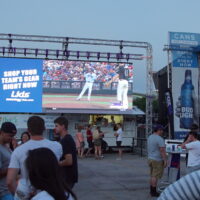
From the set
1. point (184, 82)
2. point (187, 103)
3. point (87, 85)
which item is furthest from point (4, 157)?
point (87, 85)

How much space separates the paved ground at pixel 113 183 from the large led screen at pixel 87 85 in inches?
352

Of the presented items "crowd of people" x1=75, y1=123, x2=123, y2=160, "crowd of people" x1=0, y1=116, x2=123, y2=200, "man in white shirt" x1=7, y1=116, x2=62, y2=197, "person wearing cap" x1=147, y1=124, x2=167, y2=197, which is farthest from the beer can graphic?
"man in white shirt" x1=7, y1=116, x2=62, y2=197

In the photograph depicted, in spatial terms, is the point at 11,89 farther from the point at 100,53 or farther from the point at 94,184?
the point at 94,184

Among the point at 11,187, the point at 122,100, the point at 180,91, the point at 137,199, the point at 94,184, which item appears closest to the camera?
the point at 11,187

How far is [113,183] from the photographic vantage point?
11398 millimetres

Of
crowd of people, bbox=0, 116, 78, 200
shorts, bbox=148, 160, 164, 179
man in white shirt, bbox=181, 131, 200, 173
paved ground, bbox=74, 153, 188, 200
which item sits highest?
crowd of people, bbox=0, 116, 78, 200

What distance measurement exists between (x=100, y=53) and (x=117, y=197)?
16.1m

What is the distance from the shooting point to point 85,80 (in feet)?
80.1

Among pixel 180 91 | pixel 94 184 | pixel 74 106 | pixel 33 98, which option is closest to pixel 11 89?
pixel 33 98

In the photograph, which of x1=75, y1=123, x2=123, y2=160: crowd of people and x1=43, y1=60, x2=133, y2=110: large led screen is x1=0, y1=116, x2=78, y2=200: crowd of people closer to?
x1=75, y1=123, x2=123, y2=160: crowd of people

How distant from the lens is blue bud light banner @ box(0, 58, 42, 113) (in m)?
23.6

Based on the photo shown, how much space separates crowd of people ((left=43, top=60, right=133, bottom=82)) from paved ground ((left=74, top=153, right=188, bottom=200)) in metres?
9.41

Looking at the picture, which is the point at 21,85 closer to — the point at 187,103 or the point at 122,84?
the point at 122,84

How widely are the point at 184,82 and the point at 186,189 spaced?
17923 mm
